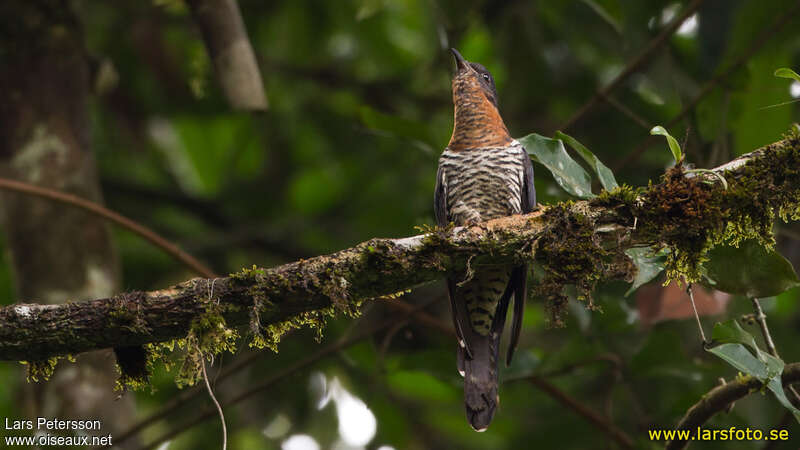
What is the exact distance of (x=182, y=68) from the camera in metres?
6.08

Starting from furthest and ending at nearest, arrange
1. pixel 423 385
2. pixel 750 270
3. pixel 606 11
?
1. pixel 423 385
2. pixel 606 11
3. pixel 750 270

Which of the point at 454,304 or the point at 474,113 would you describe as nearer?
the point at 454,304

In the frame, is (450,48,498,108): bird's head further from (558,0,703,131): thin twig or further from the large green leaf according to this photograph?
the large green leaf

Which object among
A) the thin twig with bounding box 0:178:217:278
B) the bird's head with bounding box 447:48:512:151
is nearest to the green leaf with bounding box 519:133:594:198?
the bird's head with bounding box 447:48:512:151

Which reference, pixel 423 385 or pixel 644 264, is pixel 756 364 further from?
pixel 423 385

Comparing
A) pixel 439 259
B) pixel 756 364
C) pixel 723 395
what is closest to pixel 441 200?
pixel 439 259

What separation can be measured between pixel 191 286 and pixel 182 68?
412 cm

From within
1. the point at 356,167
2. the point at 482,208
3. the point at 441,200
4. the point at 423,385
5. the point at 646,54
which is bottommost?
the point at 423,385

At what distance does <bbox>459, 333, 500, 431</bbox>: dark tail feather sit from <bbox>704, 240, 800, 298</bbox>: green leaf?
1035 millimetres

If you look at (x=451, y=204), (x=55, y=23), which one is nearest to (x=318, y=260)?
(x=451, y=204)

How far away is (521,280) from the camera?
3.53 metres

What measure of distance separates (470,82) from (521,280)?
1230 mm

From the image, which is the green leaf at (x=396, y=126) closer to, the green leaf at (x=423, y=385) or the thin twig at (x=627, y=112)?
the thin twig at (x=627, y=112)

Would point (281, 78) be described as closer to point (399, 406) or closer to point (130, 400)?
point (399, 406)
